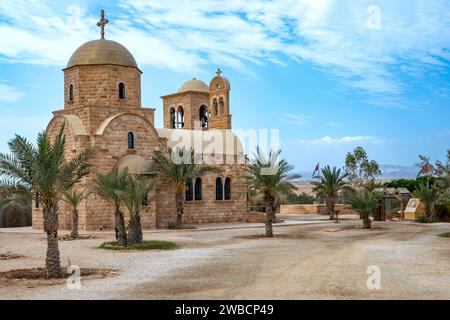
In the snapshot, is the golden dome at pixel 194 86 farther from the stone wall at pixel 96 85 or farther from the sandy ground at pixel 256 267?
the sandy ground at pixel 256 267

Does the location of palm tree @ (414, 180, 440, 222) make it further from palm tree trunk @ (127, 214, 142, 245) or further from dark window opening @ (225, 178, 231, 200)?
palm tree trunk @ (127, 214, 142, 245)

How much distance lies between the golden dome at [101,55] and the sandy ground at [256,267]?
33.7 feet

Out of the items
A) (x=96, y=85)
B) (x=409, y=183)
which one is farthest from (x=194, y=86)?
(x=409, y=183)

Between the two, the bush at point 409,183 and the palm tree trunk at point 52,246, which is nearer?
the palm tree trunk at point 52,246

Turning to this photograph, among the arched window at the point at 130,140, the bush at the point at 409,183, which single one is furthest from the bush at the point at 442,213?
the arched window at the point at 130,140

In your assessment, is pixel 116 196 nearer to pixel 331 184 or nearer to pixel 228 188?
pixel 228 188

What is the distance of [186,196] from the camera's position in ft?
105

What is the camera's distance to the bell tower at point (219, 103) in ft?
117

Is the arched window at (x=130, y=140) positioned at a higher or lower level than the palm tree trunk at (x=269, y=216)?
higher

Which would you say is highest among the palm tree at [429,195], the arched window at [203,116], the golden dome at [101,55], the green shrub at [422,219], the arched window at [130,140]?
the golden dome at [101,55]
